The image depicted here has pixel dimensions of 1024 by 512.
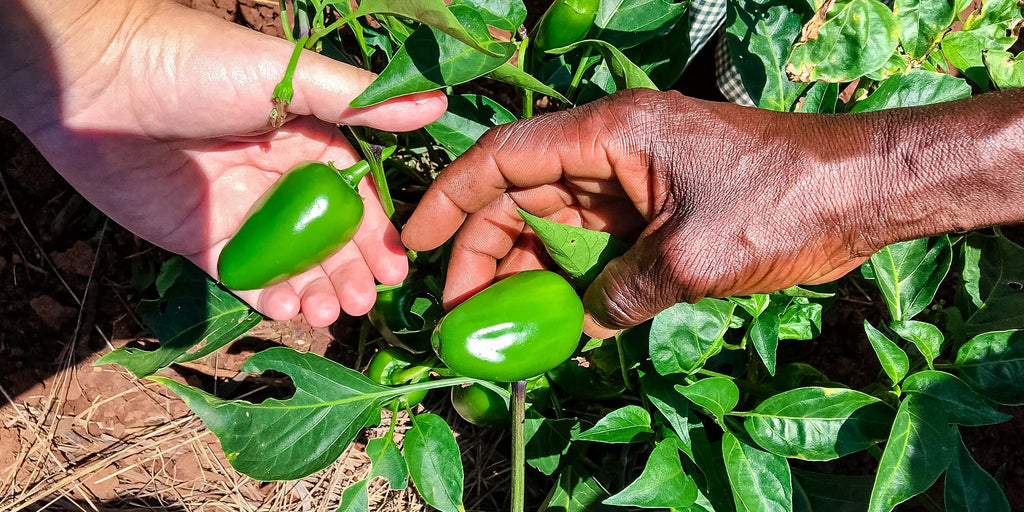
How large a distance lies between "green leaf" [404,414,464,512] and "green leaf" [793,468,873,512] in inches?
35.5

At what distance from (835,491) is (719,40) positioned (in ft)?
4.55

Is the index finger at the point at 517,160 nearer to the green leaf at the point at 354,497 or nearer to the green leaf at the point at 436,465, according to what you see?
the green leaf at the point at 436,465

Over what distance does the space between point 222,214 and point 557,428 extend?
1.08 m

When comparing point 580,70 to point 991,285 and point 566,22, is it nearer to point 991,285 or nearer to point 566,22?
point 566,22

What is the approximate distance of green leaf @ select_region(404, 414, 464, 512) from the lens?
1.70m

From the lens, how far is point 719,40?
7.54 feet

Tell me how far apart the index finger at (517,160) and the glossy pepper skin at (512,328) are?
22cm

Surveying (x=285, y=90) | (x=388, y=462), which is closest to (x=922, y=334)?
(x=388, y=462)

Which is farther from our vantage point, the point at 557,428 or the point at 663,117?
the point at 557,428

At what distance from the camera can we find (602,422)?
1.64 meters

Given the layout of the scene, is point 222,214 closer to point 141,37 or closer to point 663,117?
point 141,37

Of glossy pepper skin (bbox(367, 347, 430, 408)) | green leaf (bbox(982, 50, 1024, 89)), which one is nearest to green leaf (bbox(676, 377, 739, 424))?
glossy pepper skin (bbox(367, 347, 430, 408))

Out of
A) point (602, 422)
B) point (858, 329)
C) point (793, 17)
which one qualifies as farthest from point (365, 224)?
point (858, 329)

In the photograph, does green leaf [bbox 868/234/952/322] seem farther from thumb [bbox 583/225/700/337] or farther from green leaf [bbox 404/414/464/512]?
green leaf [bbox 404/414/464/512]
